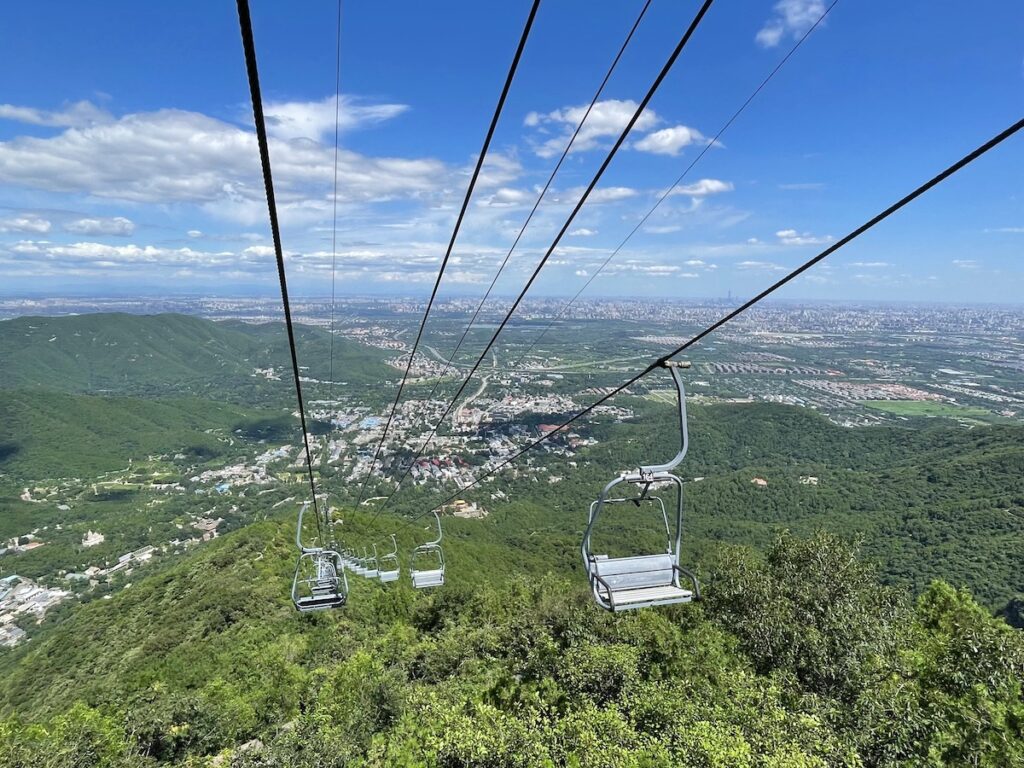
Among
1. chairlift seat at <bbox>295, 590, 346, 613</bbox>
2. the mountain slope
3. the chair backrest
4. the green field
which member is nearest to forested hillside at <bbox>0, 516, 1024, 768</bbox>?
chairlift seat at <bbox>295, 590, 346, 613</bbox>

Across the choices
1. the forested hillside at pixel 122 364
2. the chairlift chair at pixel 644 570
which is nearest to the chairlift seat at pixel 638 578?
the chairlift chair at pixel 644 570

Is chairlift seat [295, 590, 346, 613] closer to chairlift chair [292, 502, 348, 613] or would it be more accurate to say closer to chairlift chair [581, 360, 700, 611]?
chairlift chair [292, 502, 348, 613]

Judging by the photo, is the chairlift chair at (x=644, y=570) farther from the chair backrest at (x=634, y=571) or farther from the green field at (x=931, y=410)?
the green field at (x=931, y=410)

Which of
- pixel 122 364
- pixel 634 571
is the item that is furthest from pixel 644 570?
pixel 122 364

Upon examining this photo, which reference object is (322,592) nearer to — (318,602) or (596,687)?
(318,602)

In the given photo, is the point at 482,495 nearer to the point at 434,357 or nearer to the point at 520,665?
the point at 520,665

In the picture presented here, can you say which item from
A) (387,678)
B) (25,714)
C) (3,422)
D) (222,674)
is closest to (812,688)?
(387,678)
